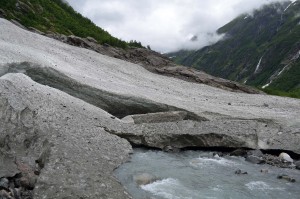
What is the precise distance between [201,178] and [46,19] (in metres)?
56.8

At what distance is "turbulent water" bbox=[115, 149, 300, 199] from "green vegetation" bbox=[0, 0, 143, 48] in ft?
148

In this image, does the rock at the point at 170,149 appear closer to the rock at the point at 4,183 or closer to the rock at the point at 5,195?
the rock at the point at 4,183

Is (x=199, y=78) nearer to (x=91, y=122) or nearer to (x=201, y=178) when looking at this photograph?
(x=91, y=122)

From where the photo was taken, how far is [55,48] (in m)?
42.9

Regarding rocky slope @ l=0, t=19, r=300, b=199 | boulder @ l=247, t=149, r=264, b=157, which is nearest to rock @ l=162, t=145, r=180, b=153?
rocky slope @ l=0, t=19, r=300, b=199

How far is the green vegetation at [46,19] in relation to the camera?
62094mm

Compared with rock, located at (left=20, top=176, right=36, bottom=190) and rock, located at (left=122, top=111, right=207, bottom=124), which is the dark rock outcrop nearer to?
rock, located at (left=122, top=111, right=207, bottom=124)

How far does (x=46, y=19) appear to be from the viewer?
6850 cm

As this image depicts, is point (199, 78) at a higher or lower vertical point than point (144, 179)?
higher

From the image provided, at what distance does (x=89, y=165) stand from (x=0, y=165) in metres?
3.53

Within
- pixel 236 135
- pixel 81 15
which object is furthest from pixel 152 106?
pixel 81 15

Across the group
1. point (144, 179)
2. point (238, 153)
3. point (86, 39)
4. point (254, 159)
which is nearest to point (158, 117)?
point (238, 153)

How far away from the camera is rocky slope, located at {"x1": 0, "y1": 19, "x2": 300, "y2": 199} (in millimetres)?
15363

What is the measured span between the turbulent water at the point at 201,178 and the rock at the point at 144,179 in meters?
0.18
